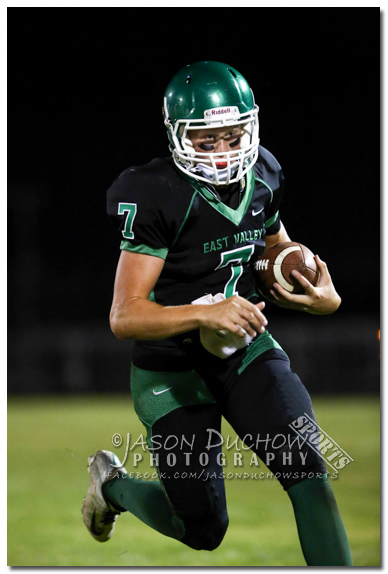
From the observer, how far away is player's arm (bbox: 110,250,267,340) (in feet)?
6.41

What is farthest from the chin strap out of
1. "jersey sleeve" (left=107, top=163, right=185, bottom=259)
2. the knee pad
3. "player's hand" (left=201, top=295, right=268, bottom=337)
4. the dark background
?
the dark background

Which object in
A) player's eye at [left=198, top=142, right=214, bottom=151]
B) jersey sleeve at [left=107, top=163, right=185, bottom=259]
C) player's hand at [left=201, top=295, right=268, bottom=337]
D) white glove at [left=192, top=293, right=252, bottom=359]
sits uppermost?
player's eye at [left=198, top=142, right=214, bottom=151]

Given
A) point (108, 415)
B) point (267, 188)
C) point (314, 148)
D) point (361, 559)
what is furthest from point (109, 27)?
point (361, 559)

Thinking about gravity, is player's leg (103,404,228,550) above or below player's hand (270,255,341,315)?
below

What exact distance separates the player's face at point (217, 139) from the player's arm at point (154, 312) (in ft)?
1.22

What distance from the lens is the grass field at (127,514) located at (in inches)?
114

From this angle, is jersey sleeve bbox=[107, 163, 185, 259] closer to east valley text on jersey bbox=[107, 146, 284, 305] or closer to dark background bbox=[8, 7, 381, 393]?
east valley text on jersey bbox=[107, 146, 284, 305]

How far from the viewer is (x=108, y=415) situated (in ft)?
23.1

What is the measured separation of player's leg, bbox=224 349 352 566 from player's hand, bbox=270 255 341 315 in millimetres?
181

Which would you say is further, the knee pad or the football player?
the knee pad

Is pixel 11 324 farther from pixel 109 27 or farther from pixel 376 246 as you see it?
pixel 376 246

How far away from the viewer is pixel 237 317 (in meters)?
1.95

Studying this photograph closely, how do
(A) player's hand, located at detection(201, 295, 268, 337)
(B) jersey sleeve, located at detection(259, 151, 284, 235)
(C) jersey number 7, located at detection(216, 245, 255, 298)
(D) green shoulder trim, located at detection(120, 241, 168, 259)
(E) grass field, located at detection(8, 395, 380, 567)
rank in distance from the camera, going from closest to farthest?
1. (A) player's hand, located at detection(201, 295, 268, 337)
2. (D) green shoulder trim, located at detection(120, 241, 168, 259)
3. (C) jersey number 7, located at detection(216, 245, 255, 298)
4. (B) jersey sleeve, located at detection(259, 151, 284, 235)
5. (E) grass field, located at detection(8, 395, 380, 567)

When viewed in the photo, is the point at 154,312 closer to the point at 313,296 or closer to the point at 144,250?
the point at 144,250
